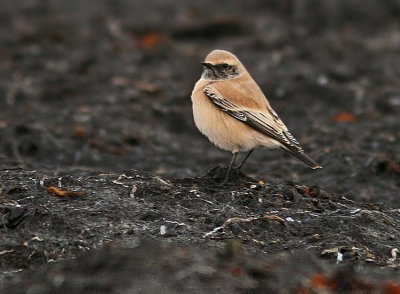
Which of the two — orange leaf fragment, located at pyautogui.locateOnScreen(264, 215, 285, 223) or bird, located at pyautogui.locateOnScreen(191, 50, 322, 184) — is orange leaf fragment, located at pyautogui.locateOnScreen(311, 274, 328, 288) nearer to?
orange leaf fragment, located at pyautogui.locateOnScreen(264, 215, 285, 223)

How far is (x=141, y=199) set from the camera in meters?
7.62

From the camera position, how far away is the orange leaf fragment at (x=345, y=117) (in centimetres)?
1348

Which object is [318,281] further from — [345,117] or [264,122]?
[345,117]

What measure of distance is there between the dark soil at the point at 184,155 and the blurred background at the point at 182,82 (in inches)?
1.6

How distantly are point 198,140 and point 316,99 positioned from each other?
8.64ft

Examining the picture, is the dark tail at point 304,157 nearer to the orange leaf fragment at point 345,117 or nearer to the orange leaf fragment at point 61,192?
the orange leaf fragment at point 61,192

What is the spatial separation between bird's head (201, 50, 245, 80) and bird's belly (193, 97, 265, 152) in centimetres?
53

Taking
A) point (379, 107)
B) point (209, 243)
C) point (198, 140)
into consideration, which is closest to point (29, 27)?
point (198, 140)

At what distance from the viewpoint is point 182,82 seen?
1527 cm

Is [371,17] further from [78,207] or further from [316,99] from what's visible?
[78,207]

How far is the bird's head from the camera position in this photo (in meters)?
9.46

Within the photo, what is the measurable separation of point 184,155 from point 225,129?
3406mm

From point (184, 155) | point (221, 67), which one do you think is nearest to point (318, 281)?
point (221, 67)

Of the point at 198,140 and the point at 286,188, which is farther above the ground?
the point at 286,188
